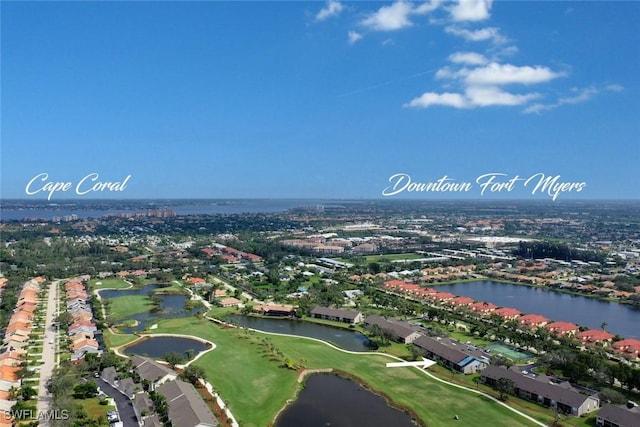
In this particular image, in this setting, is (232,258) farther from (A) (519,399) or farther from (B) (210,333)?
(A) (519,399)

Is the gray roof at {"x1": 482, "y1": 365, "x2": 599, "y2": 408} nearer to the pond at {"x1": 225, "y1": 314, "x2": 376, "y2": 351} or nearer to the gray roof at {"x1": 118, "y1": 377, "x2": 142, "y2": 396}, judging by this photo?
the pond at {"x1": 225, "y1": 314, "x2": 376, "y2": 351}

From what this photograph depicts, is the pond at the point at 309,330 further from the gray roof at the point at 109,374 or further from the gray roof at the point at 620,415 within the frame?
the gray roof at the point at 620,415

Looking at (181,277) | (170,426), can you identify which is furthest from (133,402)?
(181,277)

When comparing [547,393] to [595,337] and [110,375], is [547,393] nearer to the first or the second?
[595,337]

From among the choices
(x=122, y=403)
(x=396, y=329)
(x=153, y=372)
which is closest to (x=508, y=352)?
(x=396, y=329)

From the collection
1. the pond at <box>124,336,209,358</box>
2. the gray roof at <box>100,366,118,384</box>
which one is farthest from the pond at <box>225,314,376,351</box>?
the gray roof at <box>100,366,118,384</box>
